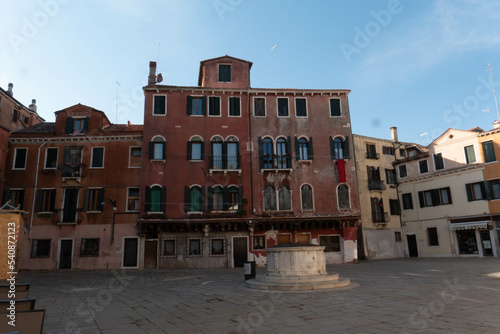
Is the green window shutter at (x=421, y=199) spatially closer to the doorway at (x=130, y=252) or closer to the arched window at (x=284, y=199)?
the arched window at (x=284, y=199)

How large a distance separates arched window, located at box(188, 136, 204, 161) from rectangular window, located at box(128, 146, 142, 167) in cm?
378

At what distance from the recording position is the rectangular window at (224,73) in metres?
27.2

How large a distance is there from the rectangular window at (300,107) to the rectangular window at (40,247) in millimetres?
20165

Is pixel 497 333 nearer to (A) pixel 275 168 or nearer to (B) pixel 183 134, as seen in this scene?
(A) pixel 275 168

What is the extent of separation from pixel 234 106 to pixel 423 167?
61.4ft

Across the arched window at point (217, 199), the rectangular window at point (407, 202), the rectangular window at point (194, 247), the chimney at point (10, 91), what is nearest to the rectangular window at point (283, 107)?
the arched window at point (217, 199)

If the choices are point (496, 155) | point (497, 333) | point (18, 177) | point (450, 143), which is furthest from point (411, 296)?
point (18, 177)

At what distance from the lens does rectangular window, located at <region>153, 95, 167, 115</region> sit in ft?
84.3

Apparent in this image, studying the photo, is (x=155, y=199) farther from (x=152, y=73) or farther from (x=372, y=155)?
(x=372, y=155)

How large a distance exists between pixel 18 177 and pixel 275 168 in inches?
727

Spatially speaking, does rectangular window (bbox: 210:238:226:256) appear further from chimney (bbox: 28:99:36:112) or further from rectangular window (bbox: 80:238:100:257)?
chimney (bbox: 28:99:36:112)

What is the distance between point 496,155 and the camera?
87.3 feet

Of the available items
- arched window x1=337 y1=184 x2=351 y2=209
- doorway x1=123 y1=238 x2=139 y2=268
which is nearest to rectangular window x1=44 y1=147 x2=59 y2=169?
doorway x1=123 y1=238 x2=139 y2=268

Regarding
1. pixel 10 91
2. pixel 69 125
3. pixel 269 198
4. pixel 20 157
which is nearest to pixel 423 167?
pixel 269 198
